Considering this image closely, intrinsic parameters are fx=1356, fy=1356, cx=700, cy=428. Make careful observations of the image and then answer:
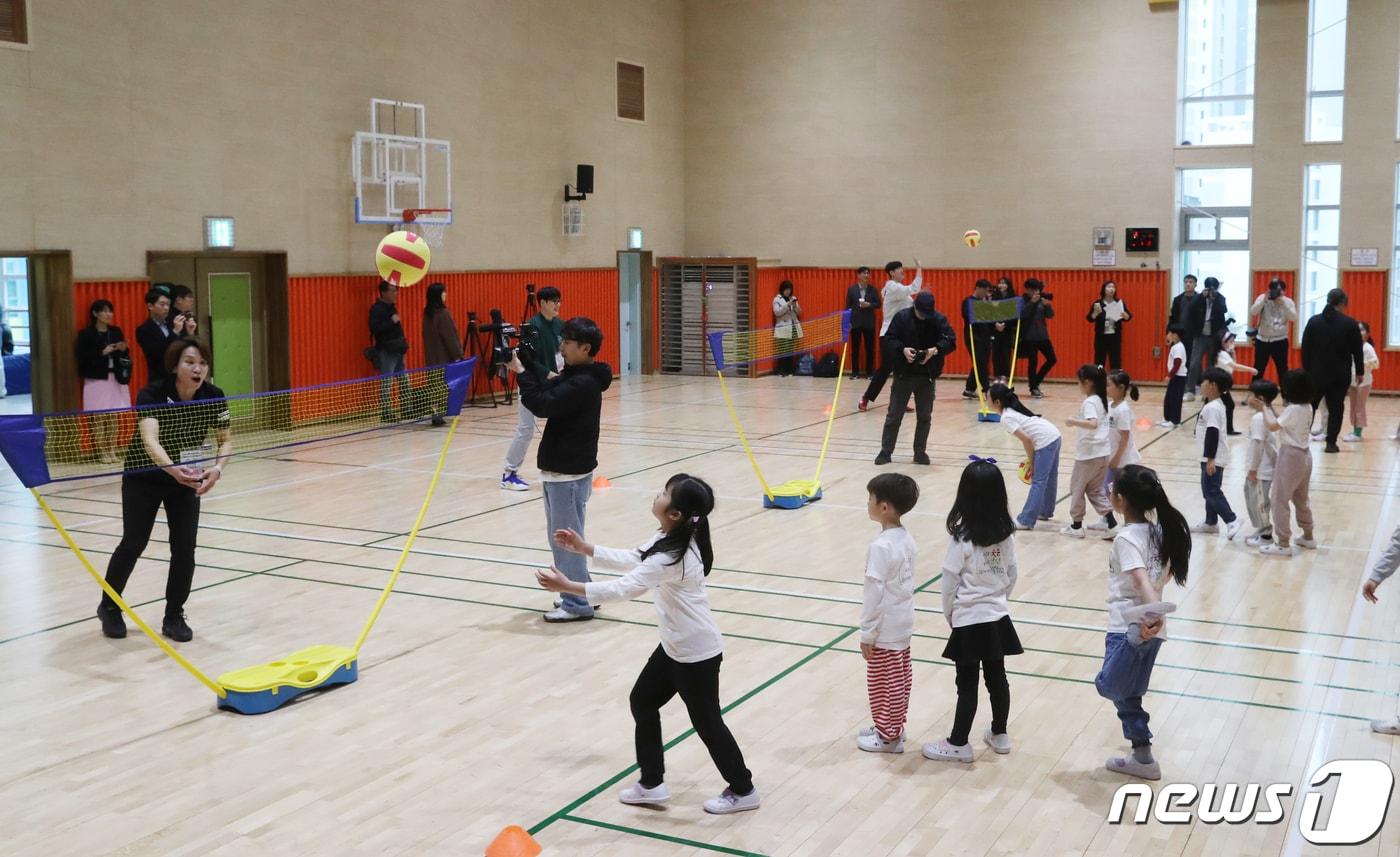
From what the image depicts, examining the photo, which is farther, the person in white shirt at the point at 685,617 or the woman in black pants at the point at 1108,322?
the woman in black pants at the point at 1108,322

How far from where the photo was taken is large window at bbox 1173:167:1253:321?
25.2 metres

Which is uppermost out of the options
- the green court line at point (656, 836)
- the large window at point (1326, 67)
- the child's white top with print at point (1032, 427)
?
the large window at point (1326, 67)

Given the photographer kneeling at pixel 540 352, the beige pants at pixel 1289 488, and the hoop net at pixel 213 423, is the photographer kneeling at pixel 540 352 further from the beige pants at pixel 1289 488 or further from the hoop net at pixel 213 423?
the beige pants at pixel 1289 488

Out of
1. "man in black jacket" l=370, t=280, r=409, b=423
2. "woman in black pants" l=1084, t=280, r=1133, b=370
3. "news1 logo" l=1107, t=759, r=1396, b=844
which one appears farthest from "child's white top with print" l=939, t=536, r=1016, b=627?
"woman in black pants" l=1084, t=280, r=1133, b=370

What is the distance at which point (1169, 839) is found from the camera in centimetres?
585

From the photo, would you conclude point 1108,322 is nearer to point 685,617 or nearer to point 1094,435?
point 1094,435

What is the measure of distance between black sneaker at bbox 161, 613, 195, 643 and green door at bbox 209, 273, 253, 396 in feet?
35.4

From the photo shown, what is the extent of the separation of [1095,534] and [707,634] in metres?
7.24

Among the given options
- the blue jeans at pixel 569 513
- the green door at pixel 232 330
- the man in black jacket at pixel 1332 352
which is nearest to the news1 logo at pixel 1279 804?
the blue jeans at pixel 569 513

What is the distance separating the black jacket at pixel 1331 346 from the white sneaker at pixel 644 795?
42.1 ft

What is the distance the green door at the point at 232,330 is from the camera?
63.6 ft

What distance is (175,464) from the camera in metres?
8.71

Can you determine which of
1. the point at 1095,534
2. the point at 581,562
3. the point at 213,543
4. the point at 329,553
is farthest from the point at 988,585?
the point at 213,543

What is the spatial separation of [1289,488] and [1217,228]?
1550 cm
